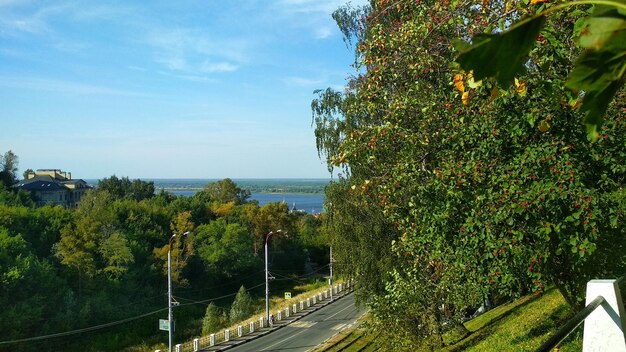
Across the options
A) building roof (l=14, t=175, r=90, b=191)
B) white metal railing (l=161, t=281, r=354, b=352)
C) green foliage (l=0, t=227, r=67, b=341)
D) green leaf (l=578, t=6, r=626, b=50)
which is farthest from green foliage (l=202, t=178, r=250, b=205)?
green leaf (l=578, t=6, r=626, b=50)

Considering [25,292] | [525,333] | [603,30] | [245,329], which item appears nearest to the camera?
[603,30]

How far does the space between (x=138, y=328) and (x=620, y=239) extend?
127ft

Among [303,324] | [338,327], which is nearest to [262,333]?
[303,324]

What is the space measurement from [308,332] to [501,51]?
115 feet

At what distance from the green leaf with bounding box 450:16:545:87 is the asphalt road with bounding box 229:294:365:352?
86.1 feet

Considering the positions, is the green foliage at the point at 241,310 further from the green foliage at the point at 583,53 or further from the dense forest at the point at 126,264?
the green foliage at the point at 583,53

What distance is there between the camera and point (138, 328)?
40.0m

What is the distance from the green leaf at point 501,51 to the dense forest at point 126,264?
1399 inches

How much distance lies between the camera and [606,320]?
350cm

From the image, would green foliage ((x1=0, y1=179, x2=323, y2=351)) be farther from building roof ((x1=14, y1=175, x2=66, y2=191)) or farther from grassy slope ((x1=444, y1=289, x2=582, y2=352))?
building roof ((x1=14, y1=175, x2=66, y2=191))

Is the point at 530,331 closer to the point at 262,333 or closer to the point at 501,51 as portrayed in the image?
the point at 501,51

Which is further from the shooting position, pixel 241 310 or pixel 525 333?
pixel 241 310

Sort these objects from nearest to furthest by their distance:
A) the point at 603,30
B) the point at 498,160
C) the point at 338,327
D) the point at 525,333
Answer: the point at 603,30 → the point at 498,160 → the point at 525,333 → the point at 338,327

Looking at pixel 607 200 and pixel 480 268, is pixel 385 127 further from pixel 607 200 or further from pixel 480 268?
pixel 607 200
